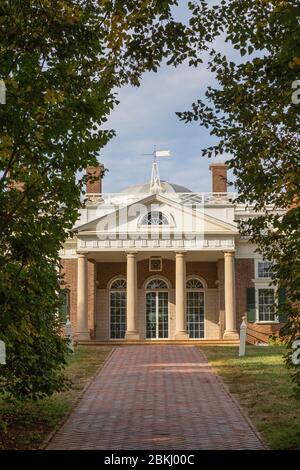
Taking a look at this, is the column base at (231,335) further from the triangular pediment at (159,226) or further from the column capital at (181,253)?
the triangular pediment at (159,226)

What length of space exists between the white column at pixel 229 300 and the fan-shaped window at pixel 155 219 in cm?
372

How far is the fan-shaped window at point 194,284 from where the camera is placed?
3343cm

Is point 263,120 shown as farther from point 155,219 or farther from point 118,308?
point 118,308

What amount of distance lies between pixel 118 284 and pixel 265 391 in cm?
2059

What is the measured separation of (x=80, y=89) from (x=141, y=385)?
30.5 feet

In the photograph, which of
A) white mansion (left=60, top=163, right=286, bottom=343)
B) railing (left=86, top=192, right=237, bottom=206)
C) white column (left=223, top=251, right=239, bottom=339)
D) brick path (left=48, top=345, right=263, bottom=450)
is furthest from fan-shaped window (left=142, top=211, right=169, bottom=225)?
brick path (left=48, top=345, right=263, bottom=450)

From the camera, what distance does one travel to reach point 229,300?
29500mm

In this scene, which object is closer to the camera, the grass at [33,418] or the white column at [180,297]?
the grass at [33,418]

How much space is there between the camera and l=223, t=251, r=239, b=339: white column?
29.4 m

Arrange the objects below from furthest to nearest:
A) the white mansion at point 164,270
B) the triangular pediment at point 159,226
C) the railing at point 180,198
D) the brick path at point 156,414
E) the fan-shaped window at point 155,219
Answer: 1. the railing at point 180,198
2. the fan-shaped window at point 155,219
3. the triangular pediment at point 159,226
4. the white mansion at point 164,270
5. the brick path at point 156,414

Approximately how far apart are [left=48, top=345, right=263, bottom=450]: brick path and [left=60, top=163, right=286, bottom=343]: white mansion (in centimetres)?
1171

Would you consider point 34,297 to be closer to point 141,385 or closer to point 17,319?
point 17,319

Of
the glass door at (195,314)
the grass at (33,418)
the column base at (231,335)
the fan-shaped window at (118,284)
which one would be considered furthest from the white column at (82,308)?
the grass at (33,418)

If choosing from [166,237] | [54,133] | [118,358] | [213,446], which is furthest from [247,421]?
[166,237]
